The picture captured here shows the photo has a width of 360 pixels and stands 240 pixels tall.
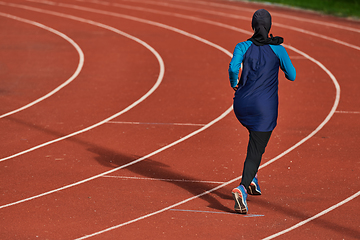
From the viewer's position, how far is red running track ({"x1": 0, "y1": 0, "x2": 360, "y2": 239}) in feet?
20.3

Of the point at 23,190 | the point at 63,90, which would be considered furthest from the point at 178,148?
the point at 63,90

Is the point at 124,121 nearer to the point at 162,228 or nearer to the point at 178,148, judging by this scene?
the point at 178,148

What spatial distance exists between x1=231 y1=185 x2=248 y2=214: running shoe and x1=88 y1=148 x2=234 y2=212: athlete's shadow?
0.82 ft

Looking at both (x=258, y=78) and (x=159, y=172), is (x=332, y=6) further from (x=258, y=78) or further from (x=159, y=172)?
(x=258, y=78)

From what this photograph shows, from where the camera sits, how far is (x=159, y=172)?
303 inches

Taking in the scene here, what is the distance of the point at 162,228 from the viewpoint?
5.96 meters

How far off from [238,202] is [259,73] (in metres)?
1.36

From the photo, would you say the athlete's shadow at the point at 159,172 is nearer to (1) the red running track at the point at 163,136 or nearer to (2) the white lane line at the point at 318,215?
(1) the red running track at the point at 163,136

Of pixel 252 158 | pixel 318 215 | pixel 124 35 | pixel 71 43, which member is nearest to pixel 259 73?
pixel 252 158

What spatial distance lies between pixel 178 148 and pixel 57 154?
1752 mm

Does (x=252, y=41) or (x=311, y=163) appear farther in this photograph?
(x=311, y=163)

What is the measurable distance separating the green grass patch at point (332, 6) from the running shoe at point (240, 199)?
48.4ft

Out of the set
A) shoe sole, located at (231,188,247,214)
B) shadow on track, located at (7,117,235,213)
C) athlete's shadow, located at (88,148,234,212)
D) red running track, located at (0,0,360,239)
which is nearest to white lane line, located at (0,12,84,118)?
red running track, located at (0,0,360,239)

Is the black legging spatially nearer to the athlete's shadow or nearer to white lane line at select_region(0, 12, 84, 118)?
the athlete's shadow
